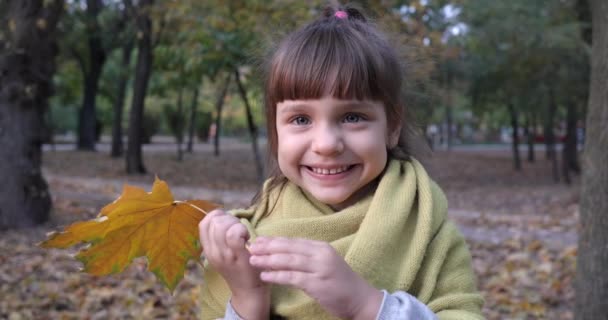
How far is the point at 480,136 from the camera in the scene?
187 feet

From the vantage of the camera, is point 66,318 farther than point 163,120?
No

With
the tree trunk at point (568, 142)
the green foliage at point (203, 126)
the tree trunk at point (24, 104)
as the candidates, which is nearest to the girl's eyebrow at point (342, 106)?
the tree trunk at point (24, 104)

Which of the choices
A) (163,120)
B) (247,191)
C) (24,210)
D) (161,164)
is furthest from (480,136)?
(24,210)

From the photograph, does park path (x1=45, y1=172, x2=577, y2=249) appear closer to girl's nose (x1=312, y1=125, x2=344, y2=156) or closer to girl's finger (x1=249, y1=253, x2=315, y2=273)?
girl's nose (x1=312, y1=125, x2=344, y2=156)

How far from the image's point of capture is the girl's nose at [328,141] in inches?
52.4

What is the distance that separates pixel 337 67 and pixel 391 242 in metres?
0.43

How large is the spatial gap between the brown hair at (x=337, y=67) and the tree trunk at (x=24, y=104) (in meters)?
5.61

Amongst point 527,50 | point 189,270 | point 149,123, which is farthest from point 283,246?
point 149,123

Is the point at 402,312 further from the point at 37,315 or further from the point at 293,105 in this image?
the point at 37,315

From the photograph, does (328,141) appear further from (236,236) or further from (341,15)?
(341,15)

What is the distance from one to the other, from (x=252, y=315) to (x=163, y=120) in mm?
37601

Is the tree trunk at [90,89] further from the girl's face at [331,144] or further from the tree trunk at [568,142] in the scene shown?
the girl's face at [331,144]

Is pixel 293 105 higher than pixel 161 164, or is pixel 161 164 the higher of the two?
pixel 293 105

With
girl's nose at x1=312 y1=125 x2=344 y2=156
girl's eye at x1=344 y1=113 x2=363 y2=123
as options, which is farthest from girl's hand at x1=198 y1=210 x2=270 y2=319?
girl's eye at x1=344 y1=113 x2=363 y2=123
